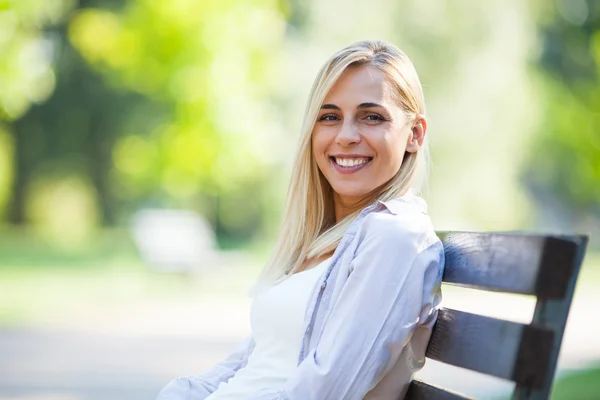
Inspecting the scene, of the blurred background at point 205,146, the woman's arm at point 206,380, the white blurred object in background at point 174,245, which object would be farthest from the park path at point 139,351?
the woman's arm at point 206,380

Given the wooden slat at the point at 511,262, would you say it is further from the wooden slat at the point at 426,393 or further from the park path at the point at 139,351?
the park path at the point at 139,351

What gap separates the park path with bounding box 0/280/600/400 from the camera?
23.9 ft

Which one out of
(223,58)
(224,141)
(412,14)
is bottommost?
(224,141)

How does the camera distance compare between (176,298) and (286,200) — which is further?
(176,298)

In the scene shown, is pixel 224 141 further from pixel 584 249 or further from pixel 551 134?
pixel 584 249

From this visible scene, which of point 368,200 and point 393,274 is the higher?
point 368,200

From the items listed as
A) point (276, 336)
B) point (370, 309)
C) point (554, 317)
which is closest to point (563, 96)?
point (276, 336)

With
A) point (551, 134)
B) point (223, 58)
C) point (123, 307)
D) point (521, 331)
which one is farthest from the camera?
point (551, 134)

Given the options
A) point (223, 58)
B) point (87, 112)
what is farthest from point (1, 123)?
point (223, 58)

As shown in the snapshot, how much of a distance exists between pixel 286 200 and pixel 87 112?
27851 mm

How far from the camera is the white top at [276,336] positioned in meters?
2.41

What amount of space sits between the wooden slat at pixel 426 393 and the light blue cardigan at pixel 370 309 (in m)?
0.10

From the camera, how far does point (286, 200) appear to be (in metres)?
2.93

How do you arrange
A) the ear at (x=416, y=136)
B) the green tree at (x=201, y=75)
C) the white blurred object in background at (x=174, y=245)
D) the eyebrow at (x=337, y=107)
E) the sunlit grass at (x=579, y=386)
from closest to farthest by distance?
the eyebrow at (x=337, y=107)
the ear at (x=416, y=136)
the sunlit grass at (x=579, y=386)
the green tree at (x=201, y=75)
the white blurred object in background at (x=174, y=245)
